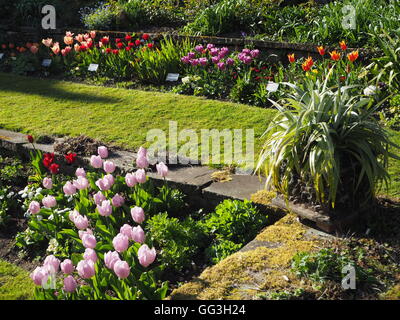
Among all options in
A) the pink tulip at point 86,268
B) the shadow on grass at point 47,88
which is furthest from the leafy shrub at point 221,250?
the shadow on grass at point 47,88

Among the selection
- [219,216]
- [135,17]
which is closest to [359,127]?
[219,216]

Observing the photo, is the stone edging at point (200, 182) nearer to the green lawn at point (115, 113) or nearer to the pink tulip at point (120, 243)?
the green lawn at point (115, 113)

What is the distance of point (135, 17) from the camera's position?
9680 mm

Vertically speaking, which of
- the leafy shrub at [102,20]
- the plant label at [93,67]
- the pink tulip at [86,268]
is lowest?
the pink tulip at [86,268]

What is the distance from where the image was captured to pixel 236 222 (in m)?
3.95

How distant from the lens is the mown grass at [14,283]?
3.63m

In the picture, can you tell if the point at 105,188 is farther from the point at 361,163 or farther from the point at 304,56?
the point at 304,56

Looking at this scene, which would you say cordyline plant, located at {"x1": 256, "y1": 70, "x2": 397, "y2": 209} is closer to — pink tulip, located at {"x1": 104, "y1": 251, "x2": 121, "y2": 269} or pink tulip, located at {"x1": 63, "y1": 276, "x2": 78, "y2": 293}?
pink tulip, located at {"x1": 104, "y1": 251, "x2": 121, "y2": 269}

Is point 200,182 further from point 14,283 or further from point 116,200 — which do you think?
point 14,283

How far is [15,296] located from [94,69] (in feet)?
16.4

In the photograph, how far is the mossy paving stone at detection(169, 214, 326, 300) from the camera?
3114mm

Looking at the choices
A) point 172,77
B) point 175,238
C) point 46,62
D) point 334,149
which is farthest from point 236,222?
point 46,62

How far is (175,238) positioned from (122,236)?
29.1 inches

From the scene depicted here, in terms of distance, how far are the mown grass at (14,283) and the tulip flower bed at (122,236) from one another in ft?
0.59
